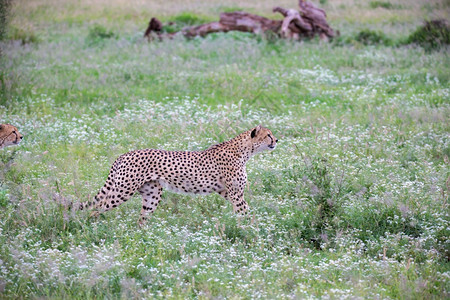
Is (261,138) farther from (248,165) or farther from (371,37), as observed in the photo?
(371,37)

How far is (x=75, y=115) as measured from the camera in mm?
11102

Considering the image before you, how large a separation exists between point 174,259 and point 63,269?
3.42 feet

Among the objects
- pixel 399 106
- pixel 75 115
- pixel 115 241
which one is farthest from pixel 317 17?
pixel 115 241

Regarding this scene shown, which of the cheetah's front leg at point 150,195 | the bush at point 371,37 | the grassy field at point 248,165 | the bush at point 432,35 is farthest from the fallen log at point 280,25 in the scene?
the cheetah's front leg at point 150,195

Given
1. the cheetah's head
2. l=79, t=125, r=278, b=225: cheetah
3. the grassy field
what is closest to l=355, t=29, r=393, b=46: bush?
the grassy field

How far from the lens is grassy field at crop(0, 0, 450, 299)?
17.6ft

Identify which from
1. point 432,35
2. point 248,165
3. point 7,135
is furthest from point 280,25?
point 7,135

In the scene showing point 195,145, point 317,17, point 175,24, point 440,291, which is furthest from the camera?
point 175,24

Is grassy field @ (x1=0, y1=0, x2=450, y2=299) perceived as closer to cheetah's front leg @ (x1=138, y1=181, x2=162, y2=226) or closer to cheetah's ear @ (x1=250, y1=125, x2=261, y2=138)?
cheetah's front leg @ (x1=138, y1=181, x2=162, y2=226)

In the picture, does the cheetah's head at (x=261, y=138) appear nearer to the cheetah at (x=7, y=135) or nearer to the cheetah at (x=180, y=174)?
the cheetah at (x=180, y=174)

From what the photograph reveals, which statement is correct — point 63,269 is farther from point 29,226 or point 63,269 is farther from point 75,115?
point 75,115

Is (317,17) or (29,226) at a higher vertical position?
(317,17)

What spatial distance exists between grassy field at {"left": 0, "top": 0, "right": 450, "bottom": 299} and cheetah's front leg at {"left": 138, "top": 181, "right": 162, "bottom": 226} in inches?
6.1

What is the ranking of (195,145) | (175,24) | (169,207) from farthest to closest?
(175,24)
(195,145)
(169,207)
